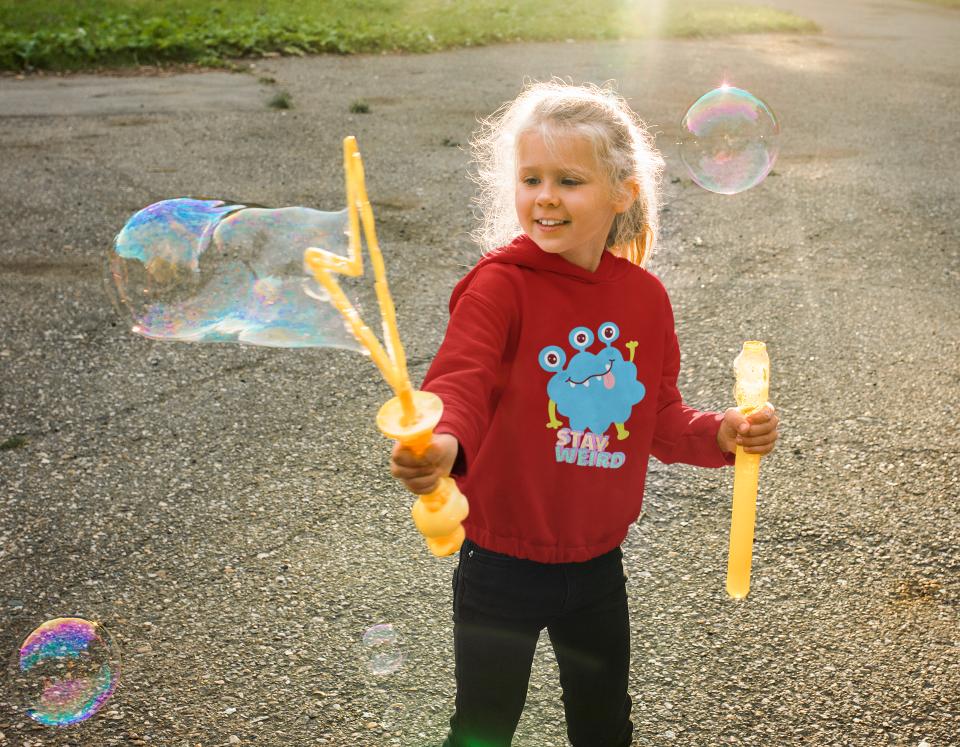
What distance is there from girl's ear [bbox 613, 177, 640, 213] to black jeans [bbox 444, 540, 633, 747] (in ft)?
2.06

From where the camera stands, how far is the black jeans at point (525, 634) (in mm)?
1746

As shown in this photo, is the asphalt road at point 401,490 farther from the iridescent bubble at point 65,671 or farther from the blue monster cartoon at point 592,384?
the blue monster cartoon at point 592,384

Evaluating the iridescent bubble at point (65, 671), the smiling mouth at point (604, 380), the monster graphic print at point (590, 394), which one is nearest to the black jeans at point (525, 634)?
the monster graphic print at point (590, 394)

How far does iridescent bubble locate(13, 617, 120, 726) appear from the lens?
233cm

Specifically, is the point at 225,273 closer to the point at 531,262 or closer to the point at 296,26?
the point at 531,262

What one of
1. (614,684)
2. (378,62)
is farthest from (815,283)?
(378,62)

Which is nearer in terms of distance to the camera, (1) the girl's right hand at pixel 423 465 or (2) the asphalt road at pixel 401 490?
(1) the girl's right hand at pixel 423 465

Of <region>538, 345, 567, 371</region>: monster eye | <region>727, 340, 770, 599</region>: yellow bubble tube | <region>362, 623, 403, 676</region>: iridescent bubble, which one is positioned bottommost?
<region>362, 623, 403, 676</region>: iridescent bubble

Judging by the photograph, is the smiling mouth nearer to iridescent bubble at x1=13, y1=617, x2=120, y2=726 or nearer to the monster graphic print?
the monster graphic print

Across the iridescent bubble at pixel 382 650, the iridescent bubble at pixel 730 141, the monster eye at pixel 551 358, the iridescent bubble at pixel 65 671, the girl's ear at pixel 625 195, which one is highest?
the girl's ear at pixel 625 195

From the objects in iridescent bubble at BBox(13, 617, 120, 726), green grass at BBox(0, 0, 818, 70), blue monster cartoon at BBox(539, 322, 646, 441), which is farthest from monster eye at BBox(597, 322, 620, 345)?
green grass at BBox(0, 0, 818, 70)

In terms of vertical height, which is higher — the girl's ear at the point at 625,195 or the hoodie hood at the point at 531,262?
the girl's ear at the point at 625,195

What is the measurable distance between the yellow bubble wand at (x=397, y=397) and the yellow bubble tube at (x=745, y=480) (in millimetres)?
533

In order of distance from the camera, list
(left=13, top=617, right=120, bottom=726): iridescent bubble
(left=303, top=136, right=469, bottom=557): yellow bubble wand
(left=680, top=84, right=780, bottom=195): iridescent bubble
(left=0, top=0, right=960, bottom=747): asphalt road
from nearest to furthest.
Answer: (left=303, top=136, right=469, bottom=557): yellow bubble wand, (left=13, top=617, right=120, bottom=726): iridescent bubble, (left=0, top=0, right=960, bottom=747): asphalt road, (left=680, top=84, right=780, bottom=195): iridescent bubble
